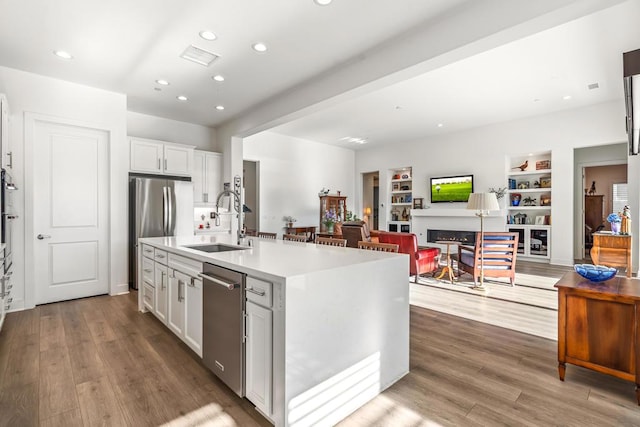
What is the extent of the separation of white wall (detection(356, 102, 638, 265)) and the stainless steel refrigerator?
6307 millimetres

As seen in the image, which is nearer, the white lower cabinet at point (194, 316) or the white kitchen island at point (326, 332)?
the white kitchen island at point (326, 332)

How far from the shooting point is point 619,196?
311 inches

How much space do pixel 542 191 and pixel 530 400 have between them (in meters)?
6.57

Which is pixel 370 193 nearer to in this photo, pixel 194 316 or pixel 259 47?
pixel 259 47

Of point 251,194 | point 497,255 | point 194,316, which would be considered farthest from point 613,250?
point 251,194

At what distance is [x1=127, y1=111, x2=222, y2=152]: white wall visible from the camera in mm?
5508

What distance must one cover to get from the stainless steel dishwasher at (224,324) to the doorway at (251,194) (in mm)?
5320

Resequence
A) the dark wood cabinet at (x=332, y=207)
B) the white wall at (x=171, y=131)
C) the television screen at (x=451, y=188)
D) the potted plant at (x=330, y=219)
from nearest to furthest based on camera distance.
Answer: the white wall at (x=171, y=131) < the television screen at (x=451, y=188) < the potted plant at (x=330, y=219) < the dark wood cabinet at (x=332, y=207)

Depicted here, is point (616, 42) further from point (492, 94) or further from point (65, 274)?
point (65, 274)

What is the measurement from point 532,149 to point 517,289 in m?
3.77

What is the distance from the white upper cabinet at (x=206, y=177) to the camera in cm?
589

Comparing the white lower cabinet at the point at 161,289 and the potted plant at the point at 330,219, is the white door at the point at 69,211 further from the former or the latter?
the potted plant at the point at 330,219

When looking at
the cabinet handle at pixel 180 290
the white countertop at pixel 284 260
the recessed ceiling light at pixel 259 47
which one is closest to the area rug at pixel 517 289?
the white countertop at pixel 284 260

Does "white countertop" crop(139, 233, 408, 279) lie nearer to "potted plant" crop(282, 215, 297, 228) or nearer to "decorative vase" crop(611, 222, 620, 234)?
"decorative vase" crop(611, 222, 620, 234)
